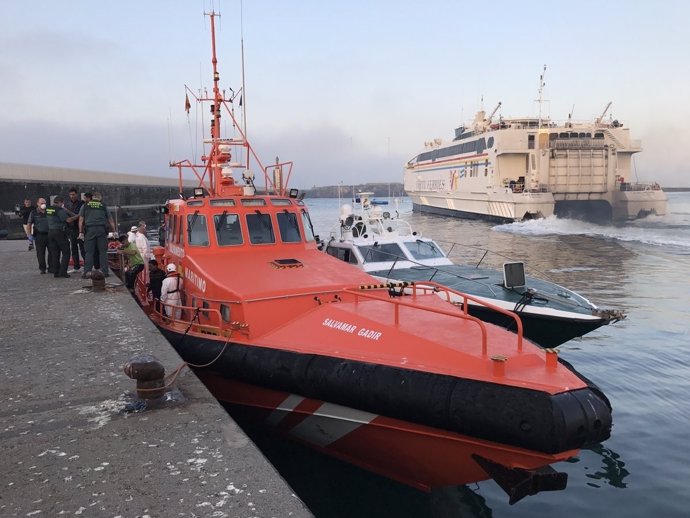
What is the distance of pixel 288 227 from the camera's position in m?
7.81

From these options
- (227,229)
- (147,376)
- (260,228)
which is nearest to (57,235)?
(227,229)

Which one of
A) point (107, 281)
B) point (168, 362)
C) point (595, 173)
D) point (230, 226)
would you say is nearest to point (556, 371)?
point (168, 362)

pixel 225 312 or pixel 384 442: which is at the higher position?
pixel 225 312

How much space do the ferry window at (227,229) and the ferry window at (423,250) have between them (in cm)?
481

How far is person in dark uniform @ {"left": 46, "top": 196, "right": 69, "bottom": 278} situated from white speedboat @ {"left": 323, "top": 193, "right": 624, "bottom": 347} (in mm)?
5322

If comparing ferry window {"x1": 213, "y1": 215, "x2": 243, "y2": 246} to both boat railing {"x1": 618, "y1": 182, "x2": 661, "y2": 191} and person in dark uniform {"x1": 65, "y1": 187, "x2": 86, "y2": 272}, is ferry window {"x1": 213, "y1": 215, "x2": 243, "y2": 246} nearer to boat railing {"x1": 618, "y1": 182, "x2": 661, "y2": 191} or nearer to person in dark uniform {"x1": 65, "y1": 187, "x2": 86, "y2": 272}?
person in dark uniform {"x1": 65, "y1": 187, "x2": 86, "y2": 272}

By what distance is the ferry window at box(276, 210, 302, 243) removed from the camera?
25.4 feet

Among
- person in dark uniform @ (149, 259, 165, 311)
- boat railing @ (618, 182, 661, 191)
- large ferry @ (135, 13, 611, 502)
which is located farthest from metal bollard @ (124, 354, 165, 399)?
boat railing @ (618, 182, 661, 191)

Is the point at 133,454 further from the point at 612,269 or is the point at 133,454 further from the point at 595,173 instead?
the point at 595,173

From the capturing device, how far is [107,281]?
1008 cm

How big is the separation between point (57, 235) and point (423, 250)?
723cm

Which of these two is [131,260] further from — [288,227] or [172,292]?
[288,227]

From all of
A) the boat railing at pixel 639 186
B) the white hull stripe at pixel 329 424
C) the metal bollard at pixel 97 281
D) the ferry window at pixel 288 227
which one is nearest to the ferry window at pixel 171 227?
the metal bollard at pixel 97 281

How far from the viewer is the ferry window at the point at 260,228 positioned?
297 inches
